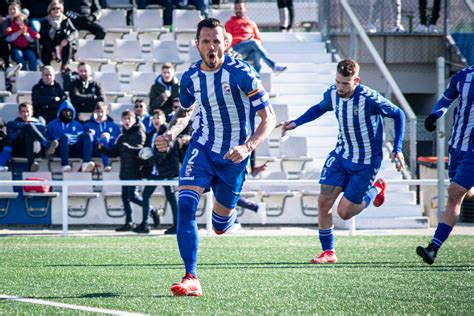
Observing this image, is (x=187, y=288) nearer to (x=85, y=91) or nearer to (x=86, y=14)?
(x=85, y=91)

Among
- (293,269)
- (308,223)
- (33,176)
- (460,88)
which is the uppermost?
(460,88)

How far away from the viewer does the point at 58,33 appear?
18359 mm

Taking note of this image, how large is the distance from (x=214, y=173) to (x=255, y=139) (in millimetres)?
634

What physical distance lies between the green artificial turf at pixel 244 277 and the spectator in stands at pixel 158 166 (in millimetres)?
1938

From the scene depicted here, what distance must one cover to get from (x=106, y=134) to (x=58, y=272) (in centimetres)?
753

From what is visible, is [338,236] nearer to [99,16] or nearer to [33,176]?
[33,176]

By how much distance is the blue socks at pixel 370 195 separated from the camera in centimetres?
1086

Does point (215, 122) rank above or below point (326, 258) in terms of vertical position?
above

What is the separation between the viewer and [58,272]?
360 inches

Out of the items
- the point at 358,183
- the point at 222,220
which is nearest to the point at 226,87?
the point at 222,220

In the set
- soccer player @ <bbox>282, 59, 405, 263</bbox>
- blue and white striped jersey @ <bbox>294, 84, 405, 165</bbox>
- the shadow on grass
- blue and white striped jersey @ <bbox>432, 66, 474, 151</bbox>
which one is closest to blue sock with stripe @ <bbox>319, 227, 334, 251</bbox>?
soccer player @ <bbox>282, 59, 405, 263</bbox>

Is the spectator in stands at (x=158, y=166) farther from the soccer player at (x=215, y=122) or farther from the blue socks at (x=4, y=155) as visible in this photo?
the soccer player at (x=215, y=122)

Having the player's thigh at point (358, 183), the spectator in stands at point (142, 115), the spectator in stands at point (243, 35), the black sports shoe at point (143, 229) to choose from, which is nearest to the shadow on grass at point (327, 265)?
the player's thigh at point (358, 183)

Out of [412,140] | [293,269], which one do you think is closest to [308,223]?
[412,140]
